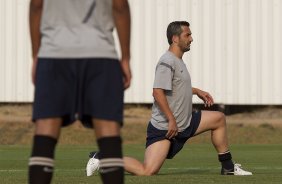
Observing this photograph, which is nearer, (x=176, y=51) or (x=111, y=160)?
(x=111, y=160)

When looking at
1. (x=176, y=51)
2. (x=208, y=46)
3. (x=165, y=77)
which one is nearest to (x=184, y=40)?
(x=176, y=51)

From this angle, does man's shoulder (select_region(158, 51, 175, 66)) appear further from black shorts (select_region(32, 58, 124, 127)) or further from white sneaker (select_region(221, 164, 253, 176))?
black shorts (select_region(32, 58, 124, 127))

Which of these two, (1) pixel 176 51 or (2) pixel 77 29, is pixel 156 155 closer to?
(1) pixel 176 51

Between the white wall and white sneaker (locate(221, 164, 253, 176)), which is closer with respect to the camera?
white sneaker (locate(221, 164, 253, 176))

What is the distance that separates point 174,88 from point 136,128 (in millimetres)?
11228

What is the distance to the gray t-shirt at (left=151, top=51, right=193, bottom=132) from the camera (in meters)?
12.7

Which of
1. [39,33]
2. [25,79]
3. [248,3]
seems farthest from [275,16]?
[39,33]

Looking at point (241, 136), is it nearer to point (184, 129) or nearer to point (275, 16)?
point (275, 16)

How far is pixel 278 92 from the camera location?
26438mm

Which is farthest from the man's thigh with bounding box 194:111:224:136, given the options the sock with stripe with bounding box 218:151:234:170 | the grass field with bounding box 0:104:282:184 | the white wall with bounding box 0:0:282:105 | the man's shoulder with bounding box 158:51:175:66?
the white wall with bounding box 0:0:282:105

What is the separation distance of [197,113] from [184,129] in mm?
324

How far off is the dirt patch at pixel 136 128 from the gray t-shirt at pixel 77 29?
15890 millimetres

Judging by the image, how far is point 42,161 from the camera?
7164 mm

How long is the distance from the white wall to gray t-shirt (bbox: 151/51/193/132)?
13112 millimetres
